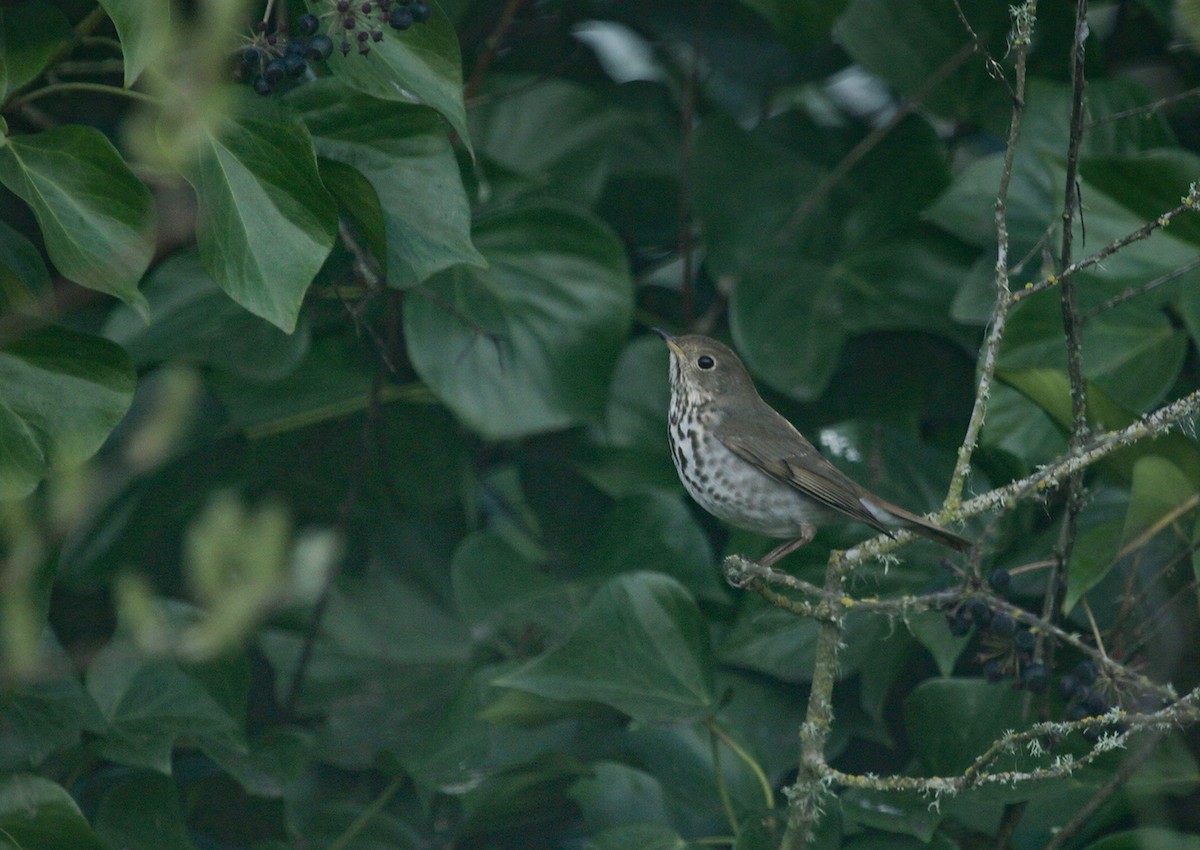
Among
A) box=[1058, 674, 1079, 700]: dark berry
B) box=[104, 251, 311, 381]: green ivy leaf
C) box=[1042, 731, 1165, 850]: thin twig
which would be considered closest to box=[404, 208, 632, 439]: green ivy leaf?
box=[104, 251, 311, 381]: green ivy leaf

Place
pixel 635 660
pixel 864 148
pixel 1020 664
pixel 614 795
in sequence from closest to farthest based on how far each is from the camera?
pixel 1020 664 → pixel 635 660 → pixel 614 795 → pixel 864 148

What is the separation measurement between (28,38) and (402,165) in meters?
0.56

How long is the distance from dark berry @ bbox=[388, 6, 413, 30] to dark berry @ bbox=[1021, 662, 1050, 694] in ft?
4.33

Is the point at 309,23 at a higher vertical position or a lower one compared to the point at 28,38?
higher

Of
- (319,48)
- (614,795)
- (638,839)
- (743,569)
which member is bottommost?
(614,795)

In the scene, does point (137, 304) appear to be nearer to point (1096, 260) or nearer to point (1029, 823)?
point (1096, 260)

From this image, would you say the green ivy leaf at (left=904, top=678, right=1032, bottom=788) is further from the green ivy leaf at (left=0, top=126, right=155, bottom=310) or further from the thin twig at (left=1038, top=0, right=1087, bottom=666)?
the green ivy leaf at (left=0, top=126, right=155, bottom=310)

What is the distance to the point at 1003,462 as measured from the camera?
229 cm

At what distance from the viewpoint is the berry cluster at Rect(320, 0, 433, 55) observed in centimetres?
176

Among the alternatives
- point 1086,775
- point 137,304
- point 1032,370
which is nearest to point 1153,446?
point 1032,370

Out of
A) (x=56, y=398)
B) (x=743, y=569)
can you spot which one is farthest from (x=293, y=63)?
(x=743, y=569)

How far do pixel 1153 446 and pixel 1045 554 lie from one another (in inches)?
11.1

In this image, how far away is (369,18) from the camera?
1830mm

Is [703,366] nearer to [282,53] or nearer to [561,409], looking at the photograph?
[561,409]
